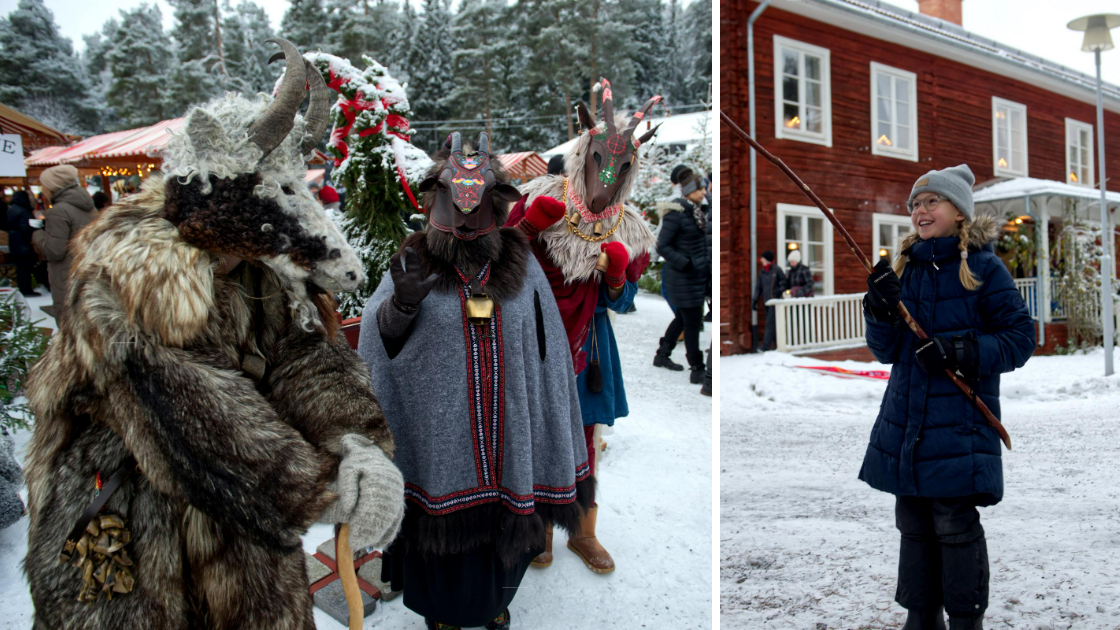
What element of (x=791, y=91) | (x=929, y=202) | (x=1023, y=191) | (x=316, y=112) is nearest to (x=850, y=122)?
(x=791, y=91)

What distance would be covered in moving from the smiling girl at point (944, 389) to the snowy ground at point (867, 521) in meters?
0.49

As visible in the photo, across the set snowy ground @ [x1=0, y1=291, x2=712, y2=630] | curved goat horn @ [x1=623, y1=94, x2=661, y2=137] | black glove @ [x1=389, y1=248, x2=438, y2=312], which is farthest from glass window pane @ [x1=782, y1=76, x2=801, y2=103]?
black glove @ [x1=389, y1=248, x2=438, y2=312]

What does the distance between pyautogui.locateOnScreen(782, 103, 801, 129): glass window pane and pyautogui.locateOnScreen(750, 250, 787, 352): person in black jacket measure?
75.2 inches

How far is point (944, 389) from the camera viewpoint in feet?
7.34

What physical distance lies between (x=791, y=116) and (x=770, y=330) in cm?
321

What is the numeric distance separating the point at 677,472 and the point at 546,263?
6.27 feet

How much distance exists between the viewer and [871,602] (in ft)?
9.05

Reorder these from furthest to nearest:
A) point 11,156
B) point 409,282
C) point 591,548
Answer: point 11,156 < point 591,548 < point 409,282

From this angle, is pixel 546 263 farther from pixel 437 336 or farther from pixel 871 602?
pixel 871 602

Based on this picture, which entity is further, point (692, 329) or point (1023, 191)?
point (1023, 191)

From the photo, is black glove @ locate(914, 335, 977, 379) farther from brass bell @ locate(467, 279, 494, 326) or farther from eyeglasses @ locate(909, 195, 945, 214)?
brass bell @ locate(467, 279, 494, 326)

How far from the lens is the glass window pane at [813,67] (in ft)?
31.8

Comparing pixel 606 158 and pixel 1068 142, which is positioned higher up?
pixel 1068 142

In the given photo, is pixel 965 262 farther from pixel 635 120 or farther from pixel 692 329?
pixel 692 329
